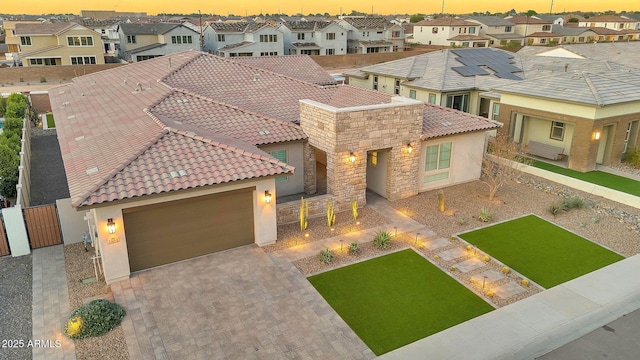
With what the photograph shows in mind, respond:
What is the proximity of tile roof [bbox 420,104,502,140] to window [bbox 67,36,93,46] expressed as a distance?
185 ft

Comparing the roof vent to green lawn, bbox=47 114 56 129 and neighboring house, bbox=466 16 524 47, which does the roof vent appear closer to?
green lawn, bbox=47 114 56 129

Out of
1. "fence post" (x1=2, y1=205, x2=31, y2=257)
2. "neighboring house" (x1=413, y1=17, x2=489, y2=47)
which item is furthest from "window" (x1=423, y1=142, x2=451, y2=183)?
"neighboring house" (x1=413, y1=17, x2=489, y2=47)

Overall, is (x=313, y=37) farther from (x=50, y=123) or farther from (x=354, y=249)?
(x=354, y=249)

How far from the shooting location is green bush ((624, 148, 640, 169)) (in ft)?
76.7

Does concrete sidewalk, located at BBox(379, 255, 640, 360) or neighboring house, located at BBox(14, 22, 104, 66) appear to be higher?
neighboring house, located at BBox(14, 22, 104, 66)

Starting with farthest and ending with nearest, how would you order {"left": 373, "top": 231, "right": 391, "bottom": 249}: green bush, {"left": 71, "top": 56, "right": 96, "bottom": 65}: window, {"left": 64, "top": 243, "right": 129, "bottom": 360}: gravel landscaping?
{"left": 71, "top": 56, "right": 96, "bottom": 65}: window < {"left": 373, "top": 231, "right": 391, "bottom": 249}: green bush < {"left": 64, "top": 243, "right": 129, "bottom": 360}: gravel landscaping

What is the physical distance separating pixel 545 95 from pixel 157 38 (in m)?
62.0

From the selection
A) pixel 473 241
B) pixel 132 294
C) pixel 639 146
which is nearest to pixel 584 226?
pixel 473 241

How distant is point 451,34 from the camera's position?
87.1 meters

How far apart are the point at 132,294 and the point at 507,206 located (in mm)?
14997

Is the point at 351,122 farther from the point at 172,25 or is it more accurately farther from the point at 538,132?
the point at 172,25

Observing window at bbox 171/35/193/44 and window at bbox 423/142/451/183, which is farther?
window at bbox 171/35/193/44

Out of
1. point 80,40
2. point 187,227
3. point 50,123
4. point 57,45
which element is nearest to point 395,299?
point 187,227

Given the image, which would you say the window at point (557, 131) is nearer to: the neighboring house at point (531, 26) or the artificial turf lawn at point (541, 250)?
the artificial turf lawn at point (541, 250)
